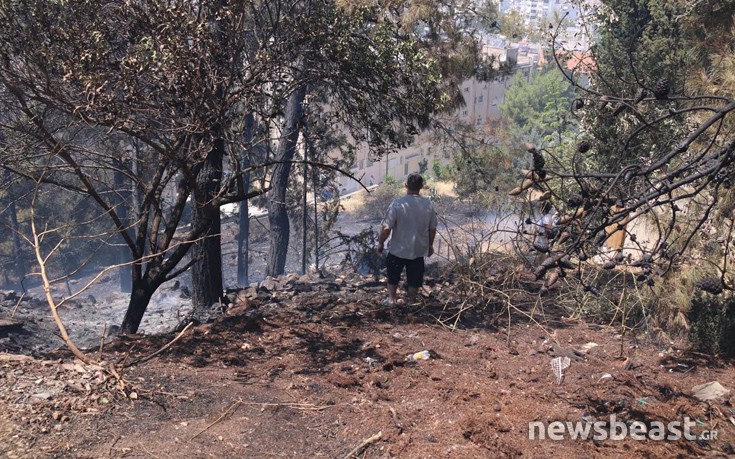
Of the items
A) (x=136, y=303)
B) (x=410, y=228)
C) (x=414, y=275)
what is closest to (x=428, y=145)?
(x=414, y=275)

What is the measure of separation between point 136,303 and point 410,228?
299cm

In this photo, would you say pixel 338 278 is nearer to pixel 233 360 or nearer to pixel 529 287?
pixel 529 287

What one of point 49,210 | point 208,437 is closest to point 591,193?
point 208,437

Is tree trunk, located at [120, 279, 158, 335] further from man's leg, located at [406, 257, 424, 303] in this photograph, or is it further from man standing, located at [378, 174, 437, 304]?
man's leg, located at [406, 257, 424, 303]

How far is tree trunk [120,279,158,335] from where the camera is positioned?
22.3 feet

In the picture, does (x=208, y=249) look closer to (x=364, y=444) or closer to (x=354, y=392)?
(x=354, y=392)

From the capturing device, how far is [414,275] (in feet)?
23.0

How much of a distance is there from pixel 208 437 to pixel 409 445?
1.22m

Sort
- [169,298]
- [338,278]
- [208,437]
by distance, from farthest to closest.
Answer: [169,298] < [338,278] < [208,437]

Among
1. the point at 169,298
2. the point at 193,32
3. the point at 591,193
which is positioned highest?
the point at 193,32

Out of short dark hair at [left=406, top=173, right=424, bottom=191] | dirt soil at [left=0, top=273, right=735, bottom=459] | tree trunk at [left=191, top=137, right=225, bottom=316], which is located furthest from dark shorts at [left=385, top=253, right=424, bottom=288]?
tree trunk at [left=191, top=137, right=225, bottom=316]

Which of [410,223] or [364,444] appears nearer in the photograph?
[364,444]

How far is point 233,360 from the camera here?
17.9 feet

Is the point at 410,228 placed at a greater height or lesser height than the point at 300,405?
greater
